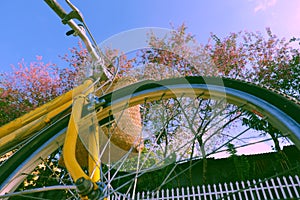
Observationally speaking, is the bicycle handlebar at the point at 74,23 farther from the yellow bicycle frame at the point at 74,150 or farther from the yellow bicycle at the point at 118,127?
the yellow bicycle frame at the point at 74,150

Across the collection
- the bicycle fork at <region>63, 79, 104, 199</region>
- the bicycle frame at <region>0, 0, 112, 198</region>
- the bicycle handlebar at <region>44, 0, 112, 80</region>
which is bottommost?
the bicycle fork at <region>63, 79, 104, 199</region>

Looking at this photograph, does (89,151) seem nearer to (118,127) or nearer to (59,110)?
(118,127)

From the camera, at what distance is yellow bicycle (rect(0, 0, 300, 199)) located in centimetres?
81

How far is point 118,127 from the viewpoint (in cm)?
118

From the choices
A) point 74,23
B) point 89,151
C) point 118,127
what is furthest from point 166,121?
point 74,23

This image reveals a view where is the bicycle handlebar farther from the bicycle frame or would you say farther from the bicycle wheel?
the bicycle wheel

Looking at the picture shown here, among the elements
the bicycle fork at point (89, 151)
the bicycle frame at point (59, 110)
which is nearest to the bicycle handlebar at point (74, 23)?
the bicycle frame at point (59, 110)

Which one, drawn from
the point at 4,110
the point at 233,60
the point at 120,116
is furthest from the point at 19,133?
the point at 233,60

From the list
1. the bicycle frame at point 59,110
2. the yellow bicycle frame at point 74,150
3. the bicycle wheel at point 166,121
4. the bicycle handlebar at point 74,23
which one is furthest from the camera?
the bicycle handlebar at point 74,23

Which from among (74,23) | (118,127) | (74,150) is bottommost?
(74,150)

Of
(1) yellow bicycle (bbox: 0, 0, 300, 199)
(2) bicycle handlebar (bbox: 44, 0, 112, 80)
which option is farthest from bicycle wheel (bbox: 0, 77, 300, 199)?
(2) bicycle handlebar (bbox: 44, 0, 112, 80)

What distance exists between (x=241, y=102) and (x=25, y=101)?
4.50 meters

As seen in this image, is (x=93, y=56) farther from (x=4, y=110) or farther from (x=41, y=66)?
(x=41, y=66)

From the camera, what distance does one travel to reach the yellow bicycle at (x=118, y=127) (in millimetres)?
808
